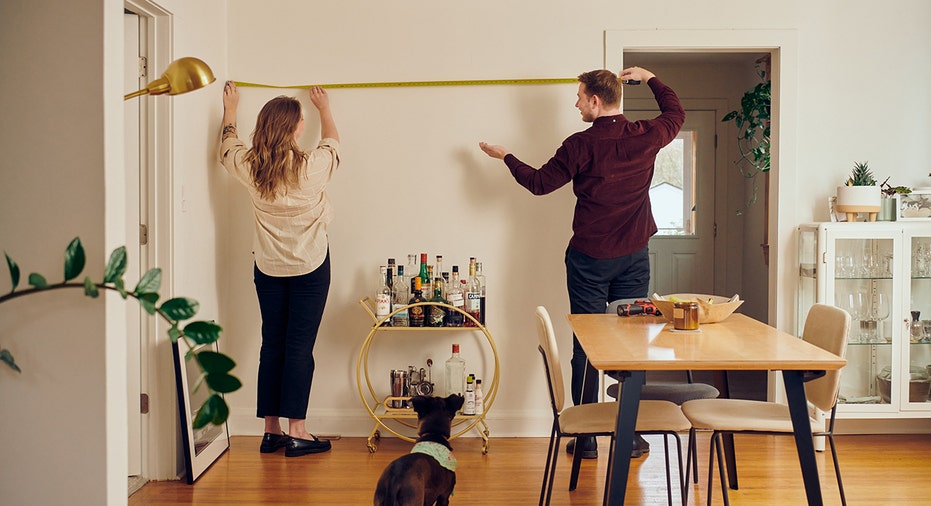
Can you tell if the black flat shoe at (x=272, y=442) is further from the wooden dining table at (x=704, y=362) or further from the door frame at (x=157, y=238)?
the wooden dining table at (x=704, y=362)

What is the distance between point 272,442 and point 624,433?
2.13 meters

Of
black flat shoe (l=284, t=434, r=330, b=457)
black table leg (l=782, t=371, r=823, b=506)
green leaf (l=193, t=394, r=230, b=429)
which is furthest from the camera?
black flat shoe (l=284, t=434, r=330, b=457)

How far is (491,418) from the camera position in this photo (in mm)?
4184

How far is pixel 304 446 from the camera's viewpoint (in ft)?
12.6

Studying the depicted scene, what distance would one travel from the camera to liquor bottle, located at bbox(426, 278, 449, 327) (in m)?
3.95

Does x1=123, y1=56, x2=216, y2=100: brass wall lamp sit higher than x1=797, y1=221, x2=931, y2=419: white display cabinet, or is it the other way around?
x1=123, y1=56, x2=216, y2=100: brass wall lamp

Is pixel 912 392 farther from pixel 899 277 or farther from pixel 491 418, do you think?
pixel 491 418

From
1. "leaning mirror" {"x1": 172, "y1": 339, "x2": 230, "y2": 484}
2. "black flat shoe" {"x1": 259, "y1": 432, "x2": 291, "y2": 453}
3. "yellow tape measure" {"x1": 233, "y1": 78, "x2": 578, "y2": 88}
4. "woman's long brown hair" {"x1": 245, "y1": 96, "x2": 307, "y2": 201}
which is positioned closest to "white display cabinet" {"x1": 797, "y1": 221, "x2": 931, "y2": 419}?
"yellow tape measure" {"x1": 233, "y1": 78, "x2": 578, "y2": 88}

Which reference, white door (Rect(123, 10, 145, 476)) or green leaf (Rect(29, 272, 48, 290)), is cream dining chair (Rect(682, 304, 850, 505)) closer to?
green leaf (Rect(29, 272, 48, 290))

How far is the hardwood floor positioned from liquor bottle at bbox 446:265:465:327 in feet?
2.08

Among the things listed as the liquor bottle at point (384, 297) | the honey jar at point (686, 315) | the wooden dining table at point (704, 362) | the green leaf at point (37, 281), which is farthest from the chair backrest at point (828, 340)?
the green leaf at point (37, 281)

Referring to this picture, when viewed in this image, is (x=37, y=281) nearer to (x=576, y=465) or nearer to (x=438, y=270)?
(x=576, y=465)

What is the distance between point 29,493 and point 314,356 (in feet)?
7.04

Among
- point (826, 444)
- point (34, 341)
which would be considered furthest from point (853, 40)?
point (34, 341)
